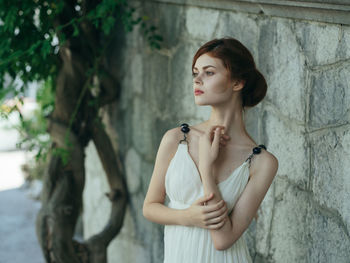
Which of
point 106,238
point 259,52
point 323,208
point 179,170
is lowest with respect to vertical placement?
point 106,238

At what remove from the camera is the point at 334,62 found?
184 cm

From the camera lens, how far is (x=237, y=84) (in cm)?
178

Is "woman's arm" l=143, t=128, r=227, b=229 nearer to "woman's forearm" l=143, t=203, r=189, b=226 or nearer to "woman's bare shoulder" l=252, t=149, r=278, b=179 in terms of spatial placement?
"woman's forearm" l=143, t=203, r=189, b=226

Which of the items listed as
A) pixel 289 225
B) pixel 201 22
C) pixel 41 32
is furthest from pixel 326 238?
pixel 41 32

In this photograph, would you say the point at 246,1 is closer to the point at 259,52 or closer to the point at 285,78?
the point at 259,52

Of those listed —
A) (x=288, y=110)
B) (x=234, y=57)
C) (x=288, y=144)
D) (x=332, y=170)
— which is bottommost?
(x=332, y=170)

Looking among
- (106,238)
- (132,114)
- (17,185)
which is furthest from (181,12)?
(17,185)

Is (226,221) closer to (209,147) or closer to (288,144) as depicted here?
(209,147)

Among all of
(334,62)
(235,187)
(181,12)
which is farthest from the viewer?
(181,12)

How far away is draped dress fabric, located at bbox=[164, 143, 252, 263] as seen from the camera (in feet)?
5.67

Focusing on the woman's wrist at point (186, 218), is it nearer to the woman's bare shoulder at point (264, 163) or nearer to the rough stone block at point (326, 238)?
the woman's bare shoulder at point (264, 163)

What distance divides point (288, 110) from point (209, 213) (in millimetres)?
660

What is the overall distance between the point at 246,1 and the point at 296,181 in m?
0.79

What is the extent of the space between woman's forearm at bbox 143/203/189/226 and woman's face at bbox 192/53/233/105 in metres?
0.38
